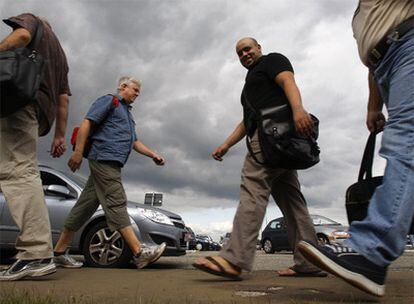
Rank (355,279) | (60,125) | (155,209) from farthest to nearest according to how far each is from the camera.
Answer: (155,209), (60,125), (355,279)

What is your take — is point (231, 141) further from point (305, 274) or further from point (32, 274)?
point (32, 274)

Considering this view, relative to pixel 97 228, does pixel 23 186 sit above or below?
above

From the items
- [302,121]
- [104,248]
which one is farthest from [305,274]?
[104,248]

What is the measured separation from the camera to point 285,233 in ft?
66.2

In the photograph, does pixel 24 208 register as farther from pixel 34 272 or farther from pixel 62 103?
pixel 62 103

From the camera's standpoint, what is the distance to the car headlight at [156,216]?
6.38m

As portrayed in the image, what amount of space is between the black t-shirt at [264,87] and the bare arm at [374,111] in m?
0.70

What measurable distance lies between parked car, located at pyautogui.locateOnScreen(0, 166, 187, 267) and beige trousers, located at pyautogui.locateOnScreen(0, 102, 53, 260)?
222 centimetres

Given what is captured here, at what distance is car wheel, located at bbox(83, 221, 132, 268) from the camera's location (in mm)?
5621

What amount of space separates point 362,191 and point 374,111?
2.02 ft

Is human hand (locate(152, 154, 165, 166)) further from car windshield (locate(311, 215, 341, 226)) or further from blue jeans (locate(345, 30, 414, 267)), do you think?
car windshield (locate(311, 215, 341, 226))

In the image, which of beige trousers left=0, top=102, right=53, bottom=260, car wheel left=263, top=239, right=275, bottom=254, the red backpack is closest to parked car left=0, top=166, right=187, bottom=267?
the red backpack

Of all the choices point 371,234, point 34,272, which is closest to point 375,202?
point 371,234

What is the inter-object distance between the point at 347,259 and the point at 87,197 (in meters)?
3.40
